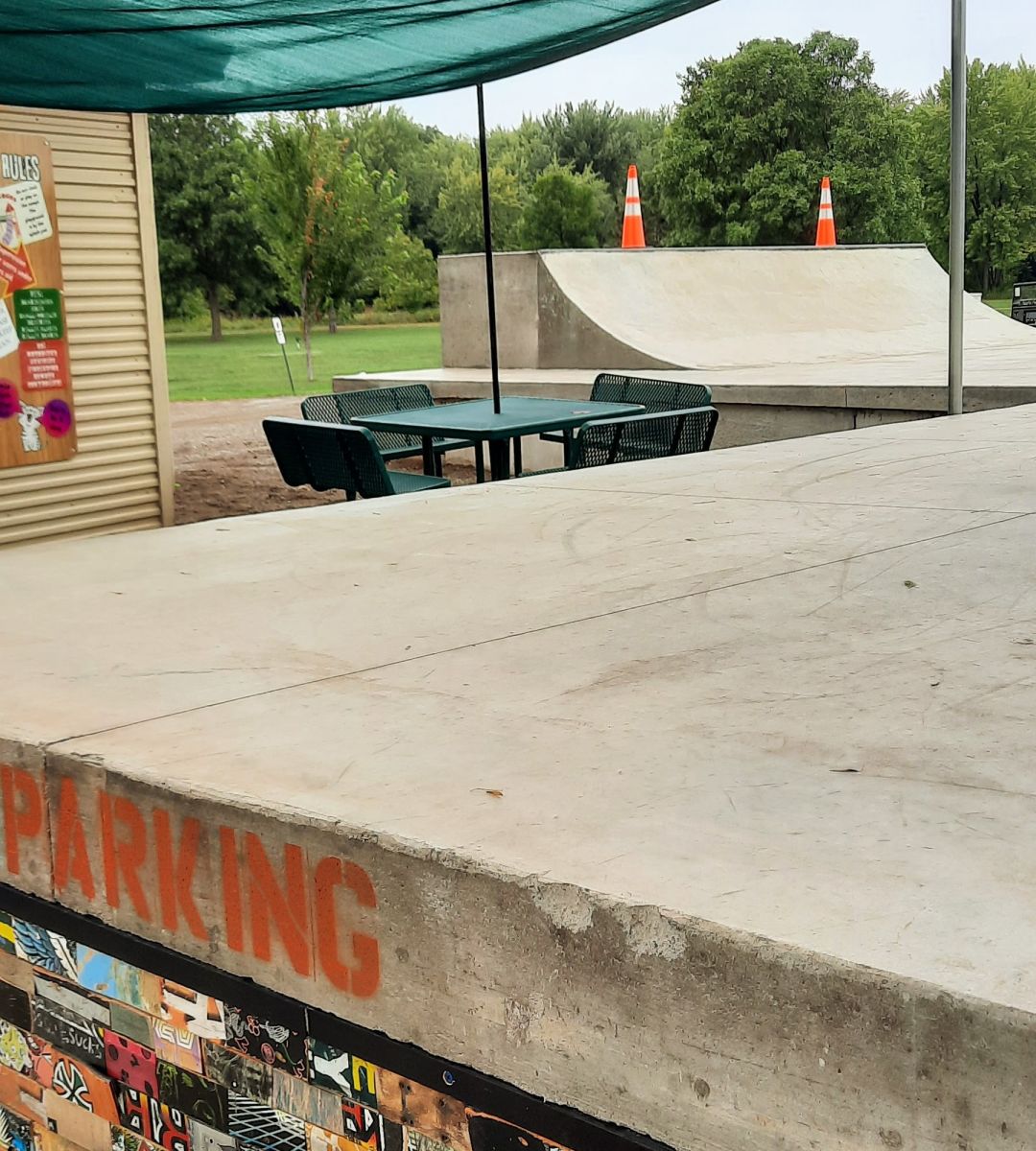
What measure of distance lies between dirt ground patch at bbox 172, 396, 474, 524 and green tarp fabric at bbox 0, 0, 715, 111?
2.68 m

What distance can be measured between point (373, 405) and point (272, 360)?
3282 centimetres

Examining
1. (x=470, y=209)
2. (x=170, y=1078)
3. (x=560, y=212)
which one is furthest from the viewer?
(x=470, y=209)

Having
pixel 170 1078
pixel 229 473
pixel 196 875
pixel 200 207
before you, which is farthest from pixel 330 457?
pixel 200 207

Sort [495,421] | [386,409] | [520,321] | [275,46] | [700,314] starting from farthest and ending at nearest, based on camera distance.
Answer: [700,314], [520,321], [386,409], [495,421], [275,46]

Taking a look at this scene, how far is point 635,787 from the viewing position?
1846 millimetres

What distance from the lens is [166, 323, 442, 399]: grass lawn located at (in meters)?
31.9

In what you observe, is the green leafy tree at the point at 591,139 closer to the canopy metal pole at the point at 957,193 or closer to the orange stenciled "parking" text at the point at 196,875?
the canopy metal pole at the point at 957,193

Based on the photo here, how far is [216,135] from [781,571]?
49.3m

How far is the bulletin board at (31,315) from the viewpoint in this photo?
6457 millimetres

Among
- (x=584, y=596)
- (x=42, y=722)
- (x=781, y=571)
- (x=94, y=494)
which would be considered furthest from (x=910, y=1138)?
(x=94, y=494)

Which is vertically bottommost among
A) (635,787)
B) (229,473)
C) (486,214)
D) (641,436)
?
(229,473)

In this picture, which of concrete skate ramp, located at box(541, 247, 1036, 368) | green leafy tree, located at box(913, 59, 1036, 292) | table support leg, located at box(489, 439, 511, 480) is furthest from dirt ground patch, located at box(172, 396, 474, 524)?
green leafy tree, located at box(913, 59, 1036, 292)

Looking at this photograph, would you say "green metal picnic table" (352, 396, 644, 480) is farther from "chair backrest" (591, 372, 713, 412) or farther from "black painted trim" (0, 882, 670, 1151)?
"black painted trim" (0, 882, 670, 1151)

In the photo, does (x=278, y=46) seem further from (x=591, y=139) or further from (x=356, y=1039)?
(x=591, y=139)
